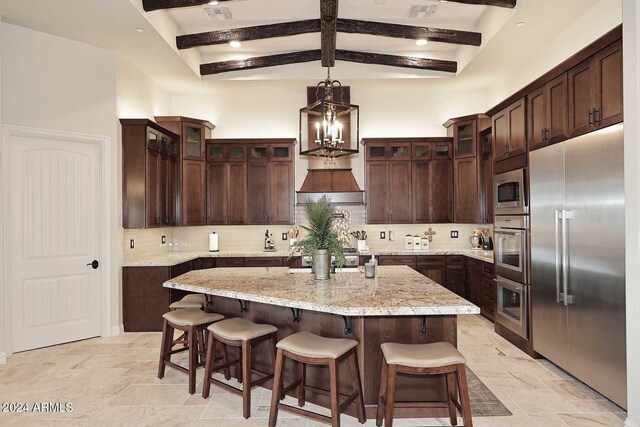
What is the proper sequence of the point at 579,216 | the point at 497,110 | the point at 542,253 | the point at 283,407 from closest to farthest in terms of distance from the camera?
the point at 283,407, the point at 579,216, the point at 542,253, the point at 497,110

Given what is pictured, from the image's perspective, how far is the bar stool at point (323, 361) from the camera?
2449 mm

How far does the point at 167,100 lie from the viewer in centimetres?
665

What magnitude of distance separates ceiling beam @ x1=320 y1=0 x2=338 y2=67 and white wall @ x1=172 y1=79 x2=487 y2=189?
142 centimetres

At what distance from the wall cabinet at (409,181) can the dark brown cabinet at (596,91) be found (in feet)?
10.1

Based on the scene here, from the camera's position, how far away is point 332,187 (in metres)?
6.57

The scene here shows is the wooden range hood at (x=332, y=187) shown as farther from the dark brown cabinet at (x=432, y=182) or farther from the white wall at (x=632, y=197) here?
the white wall at (x=632, y=197)

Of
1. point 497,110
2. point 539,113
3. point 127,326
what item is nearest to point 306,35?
point 497,110

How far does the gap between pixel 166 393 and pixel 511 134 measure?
4298 mm

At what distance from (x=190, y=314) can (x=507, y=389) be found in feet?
9.05

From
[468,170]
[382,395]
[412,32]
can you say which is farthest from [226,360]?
[468,170]

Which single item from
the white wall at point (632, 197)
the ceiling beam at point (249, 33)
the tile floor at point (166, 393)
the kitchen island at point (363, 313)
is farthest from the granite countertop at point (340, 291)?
the ceiling beam at point (249, 33)

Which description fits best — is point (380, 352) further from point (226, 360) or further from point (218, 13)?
point (218, 13)

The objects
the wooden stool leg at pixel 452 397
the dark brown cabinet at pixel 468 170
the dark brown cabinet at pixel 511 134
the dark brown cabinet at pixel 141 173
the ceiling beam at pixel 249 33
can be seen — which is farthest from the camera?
the dark brown cabinet at pixel 468 170

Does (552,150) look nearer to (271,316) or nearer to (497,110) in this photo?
(497,110)
